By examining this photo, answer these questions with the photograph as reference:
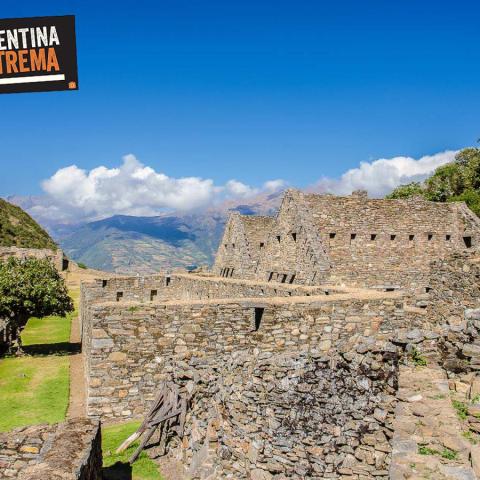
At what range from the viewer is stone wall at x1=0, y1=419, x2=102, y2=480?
23.1ft

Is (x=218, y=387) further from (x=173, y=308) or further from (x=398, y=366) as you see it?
(x=398, y=366)

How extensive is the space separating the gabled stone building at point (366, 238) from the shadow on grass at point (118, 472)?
10.8 meters

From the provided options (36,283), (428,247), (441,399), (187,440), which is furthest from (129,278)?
(441,399)

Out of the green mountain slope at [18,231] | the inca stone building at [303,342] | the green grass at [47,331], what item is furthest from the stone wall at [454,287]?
the green mountain slope at [18,231]

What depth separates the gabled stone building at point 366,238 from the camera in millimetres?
20062

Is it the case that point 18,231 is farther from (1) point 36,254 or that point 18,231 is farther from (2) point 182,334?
(2) point 182,334

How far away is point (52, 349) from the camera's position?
78.8 ft

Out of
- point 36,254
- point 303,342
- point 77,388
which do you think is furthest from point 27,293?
point 36,254

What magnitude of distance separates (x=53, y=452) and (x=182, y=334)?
510 centimetres

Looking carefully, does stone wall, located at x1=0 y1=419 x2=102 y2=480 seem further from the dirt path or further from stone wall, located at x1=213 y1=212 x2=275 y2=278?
stone wall, located at x1=213 y1=212 x2=275 y2=278

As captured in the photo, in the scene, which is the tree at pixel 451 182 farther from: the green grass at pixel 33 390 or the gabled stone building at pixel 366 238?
the green grass at pixel 33 390

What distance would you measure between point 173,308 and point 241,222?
1693 cm

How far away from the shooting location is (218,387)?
980cm

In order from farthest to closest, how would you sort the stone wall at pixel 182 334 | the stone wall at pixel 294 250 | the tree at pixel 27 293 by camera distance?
the tree at pixel 27 293 < the stone wall at pixel 294 250 < the stone wall at pixel 182 334
